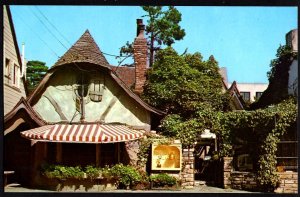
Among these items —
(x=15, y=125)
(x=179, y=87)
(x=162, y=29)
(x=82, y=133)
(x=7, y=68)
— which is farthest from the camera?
(x=162, y=29)

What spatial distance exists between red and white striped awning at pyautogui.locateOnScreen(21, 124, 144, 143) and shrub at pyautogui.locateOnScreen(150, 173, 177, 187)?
1688 mm

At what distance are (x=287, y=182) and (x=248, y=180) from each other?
56.1 inches

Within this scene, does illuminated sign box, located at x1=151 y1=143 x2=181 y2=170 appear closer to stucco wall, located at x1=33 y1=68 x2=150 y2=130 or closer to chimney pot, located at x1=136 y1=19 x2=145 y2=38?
stucco wall, located at x1=33 y1=68 x2=150 y2=130

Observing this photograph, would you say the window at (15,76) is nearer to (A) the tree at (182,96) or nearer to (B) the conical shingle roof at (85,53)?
(B) the conical shingle roof at (85,53)

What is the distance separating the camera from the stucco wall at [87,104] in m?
17.2

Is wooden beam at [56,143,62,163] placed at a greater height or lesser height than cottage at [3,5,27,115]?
lesser

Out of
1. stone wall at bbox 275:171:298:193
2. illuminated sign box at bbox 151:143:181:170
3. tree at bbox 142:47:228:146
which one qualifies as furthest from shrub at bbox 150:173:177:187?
stone wall at bbox 275:171:298:193

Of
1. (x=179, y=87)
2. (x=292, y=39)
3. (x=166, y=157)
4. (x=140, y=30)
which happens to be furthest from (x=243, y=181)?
(x=140, y=30)

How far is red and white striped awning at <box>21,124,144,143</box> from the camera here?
15044mm

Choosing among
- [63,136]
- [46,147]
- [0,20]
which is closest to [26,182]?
[46,147]

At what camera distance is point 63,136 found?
15117 mm

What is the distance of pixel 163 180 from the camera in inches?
636

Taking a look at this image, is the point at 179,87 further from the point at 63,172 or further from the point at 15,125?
the point at 15,125

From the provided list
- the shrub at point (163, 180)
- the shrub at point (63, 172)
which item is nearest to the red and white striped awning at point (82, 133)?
the shrub at point (63, 172)
